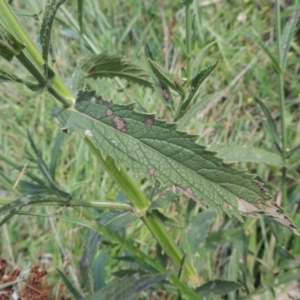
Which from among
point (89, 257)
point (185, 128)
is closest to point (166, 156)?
point (89, 257)

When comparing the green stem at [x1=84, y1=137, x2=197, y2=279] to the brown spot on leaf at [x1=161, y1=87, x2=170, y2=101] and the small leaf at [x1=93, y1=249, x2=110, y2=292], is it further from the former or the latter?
the small leaf at [x1=93, y1=249, x2=110, y2=292]

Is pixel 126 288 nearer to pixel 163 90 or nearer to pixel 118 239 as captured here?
pixel 118 239

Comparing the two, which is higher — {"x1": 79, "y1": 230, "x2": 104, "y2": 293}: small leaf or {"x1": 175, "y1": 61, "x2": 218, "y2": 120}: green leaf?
{"x1": 175, "y1": 61, "x2": 218, "y2": 120}: green leaf

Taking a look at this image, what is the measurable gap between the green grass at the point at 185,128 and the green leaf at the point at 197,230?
27 mm

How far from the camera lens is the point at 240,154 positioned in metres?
1.16

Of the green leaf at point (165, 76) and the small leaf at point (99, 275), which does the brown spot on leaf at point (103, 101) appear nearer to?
the green leaf at point (165, 76)

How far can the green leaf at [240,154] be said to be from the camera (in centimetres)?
114

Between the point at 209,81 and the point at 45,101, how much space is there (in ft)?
2.81

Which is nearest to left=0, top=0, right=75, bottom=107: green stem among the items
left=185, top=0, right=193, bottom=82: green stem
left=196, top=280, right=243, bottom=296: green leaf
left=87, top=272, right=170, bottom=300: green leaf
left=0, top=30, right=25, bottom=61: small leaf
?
left=0, top=30, right=25, bottom=61: small leaf

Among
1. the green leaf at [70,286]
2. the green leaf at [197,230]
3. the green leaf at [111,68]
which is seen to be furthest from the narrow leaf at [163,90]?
the green leaf at [197,230]

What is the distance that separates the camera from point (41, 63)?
827 millimetres

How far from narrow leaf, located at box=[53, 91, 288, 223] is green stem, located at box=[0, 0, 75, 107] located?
0.06 metres

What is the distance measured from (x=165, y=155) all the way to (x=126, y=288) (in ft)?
1.10

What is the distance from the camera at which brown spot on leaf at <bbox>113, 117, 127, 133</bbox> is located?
0.81 metres
